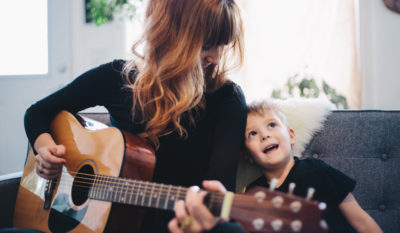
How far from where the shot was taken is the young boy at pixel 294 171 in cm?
94

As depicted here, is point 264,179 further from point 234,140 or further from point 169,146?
point 169,146

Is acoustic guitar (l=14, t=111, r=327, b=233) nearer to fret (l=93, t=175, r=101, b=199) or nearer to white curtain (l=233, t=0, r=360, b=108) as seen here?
fret (l=93, t=175, r=101, b=199)

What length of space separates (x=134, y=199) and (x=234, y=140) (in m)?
0.35

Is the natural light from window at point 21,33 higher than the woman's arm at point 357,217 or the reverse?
higher

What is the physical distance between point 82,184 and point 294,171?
69cm

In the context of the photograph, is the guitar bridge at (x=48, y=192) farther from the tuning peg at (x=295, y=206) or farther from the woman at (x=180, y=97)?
the tuning peg at (x=295, y=206)

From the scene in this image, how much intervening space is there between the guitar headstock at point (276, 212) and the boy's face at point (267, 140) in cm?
43

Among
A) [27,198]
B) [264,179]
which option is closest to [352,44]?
[264,179]

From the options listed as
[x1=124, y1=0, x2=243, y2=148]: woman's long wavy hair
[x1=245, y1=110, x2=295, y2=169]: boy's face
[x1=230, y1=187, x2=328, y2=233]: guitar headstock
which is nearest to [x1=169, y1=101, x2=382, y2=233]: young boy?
[x1=245, y1=110, x2=295, y2=169]: boy's face

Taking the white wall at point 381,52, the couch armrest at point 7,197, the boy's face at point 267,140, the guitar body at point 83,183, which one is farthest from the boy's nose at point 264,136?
the white wall at point 381,52

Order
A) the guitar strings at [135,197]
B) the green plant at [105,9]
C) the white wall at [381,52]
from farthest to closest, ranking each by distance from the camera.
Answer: the green plant at [105,9] → the white wall at [381,52] → the guitar strings at [135,197]

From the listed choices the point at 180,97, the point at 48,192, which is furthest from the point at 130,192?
the point at 48,192

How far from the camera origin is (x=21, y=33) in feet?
7.83

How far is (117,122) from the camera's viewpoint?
43.5 inches
